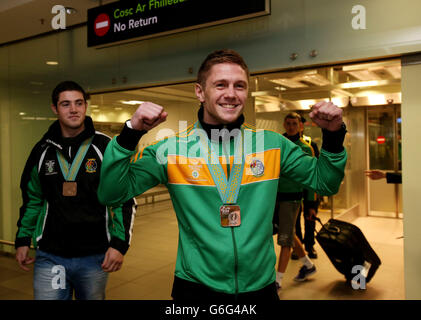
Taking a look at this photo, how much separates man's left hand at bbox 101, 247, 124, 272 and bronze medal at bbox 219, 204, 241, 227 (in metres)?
1.03

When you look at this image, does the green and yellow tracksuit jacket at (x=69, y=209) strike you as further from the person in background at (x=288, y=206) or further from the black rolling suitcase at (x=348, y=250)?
the black rolling suitcase at (x=348, y=250)

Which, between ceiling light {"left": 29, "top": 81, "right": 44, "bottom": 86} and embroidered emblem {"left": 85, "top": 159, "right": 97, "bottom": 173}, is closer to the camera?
embroidered emblem {"left": 85, "top": 159, "right": 97, "bottom": 173}

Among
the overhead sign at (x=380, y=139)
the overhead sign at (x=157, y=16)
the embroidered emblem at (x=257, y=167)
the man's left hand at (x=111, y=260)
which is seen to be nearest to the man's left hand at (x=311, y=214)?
the overhead sign at (x=157, y=16)

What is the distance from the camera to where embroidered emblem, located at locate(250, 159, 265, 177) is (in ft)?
4.83

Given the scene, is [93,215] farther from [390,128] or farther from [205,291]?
[390,128]

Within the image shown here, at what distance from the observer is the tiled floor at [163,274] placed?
151 inches

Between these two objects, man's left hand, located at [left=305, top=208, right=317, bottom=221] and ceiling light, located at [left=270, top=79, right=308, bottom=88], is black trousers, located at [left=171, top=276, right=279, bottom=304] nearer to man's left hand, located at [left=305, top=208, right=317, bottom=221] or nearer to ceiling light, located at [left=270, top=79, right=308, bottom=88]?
ceiling light, located at [left=270, top=79, right=308, bottom=88]

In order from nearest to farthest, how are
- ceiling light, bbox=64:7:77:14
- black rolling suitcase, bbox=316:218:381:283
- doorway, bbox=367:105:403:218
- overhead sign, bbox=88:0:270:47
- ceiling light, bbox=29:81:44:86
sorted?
overhead sign, bbox=88:0:270:47, black rolling suitcase, bbox=316:218:381:283, ceiling light, bbox=64:7:77:14, ceiling light, bbox=29:81:44:86, doorway, bbox=367:105:403:218

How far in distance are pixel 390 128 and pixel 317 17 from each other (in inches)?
204

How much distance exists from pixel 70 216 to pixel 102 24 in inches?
106

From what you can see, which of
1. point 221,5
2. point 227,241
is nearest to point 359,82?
point 221,5

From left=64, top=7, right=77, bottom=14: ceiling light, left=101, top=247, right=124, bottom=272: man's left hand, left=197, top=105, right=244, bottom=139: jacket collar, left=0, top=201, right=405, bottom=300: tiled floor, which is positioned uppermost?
left=64, top=7, right=77, bottom=14: ceiling light

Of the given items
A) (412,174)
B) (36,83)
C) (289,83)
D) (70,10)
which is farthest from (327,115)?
(36,83)

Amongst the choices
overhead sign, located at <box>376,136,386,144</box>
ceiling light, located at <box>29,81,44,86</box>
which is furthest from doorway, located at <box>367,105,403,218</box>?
ceiling light, located at <box>29,81,44,86</box>
